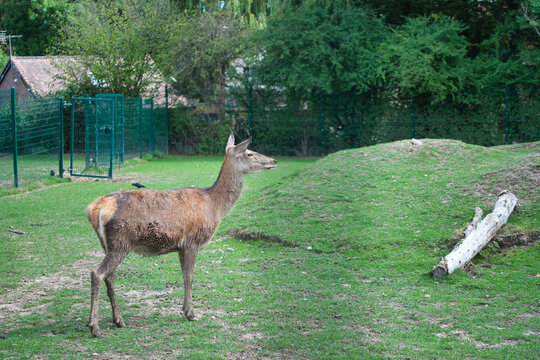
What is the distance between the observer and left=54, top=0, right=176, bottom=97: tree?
2128 centimetres

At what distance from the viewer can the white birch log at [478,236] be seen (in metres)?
6.59

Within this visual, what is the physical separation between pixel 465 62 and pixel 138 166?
11582mm

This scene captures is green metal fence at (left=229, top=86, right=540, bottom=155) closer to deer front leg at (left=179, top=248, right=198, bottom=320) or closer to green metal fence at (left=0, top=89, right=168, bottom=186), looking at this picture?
green metal fence at (left=0, top=89, right=168, bottom=186)

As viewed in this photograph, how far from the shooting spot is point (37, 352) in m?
4.63

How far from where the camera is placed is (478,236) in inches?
280

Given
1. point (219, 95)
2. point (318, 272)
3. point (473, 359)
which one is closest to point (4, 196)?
point (318, 272)

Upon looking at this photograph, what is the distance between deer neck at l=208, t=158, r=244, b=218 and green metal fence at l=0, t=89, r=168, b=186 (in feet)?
28.3

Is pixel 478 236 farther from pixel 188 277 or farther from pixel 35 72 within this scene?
pixel 35 72

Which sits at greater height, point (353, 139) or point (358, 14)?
point (358, 14)

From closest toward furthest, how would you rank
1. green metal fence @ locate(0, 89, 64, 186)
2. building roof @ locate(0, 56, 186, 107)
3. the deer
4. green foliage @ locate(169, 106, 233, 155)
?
1. the deer
2. green metal fence @ locate(0, 89, 64, 186)
3. green foliage @ locate(169, 106, 233, 155)
4. building roof @ locate(0, 56, 186, 107)

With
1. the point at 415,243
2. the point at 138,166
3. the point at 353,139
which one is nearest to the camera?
→ the point at 415,243

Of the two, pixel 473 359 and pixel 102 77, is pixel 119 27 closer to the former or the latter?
pixel 102 77

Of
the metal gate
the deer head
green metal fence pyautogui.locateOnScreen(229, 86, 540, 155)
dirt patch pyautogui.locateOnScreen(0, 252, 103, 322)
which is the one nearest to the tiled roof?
green metal fence pyautogui.locateOnScreen(229, 86, 540, 155)

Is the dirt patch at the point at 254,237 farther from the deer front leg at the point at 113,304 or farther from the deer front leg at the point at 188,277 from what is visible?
the deer front leg at the point at 113,304
